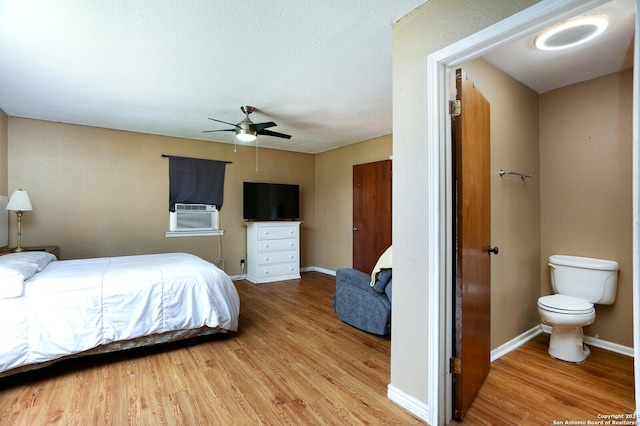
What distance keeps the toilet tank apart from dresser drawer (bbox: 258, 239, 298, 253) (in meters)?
3.74

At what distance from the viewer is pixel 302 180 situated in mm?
6113

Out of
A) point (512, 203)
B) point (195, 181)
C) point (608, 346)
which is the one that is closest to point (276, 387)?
point (512, 203)

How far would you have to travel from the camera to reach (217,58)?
2.34m

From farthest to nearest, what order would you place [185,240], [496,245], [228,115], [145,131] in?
[185,240]
[145,131]
[228,115]
[496,245]

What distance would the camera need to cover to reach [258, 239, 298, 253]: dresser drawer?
5160 mm

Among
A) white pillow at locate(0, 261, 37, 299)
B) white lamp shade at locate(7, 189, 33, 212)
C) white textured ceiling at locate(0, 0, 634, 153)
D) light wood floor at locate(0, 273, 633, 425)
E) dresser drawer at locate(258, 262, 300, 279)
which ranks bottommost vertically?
light wood floor at locate(0, 273, 633, 425)

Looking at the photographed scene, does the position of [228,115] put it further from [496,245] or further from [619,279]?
[619,279]

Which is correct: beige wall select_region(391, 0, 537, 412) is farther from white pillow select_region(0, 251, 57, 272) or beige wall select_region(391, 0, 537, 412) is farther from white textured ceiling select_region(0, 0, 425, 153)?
white pillow select_region(0, 251, 57, 272)

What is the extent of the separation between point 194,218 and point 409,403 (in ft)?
13.7

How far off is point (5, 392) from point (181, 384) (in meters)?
1.11

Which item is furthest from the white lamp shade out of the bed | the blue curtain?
the blue curtain

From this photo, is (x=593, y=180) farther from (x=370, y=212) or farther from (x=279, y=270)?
(x=279, y=270)

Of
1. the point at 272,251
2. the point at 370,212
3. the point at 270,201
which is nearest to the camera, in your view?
the point at 370,212

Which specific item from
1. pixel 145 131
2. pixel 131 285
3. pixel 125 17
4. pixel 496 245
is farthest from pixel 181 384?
pixel 145 131
